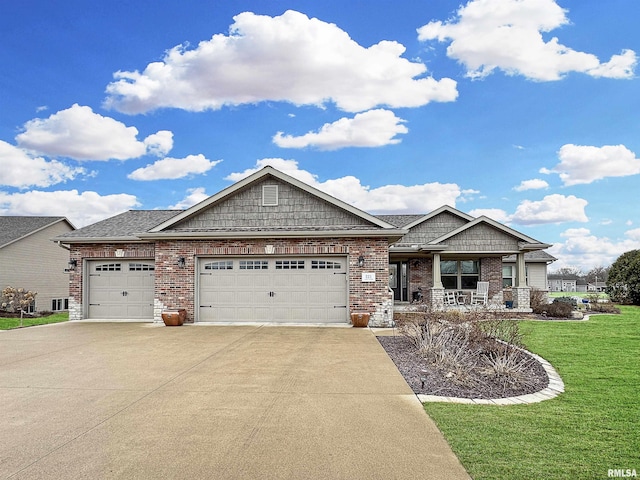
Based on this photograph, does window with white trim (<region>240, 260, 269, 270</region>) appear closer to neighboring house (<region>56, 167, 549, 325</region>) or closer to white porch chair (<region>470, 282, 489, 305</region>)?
neighboring house (<region>56, 167, 549, 325</region>)

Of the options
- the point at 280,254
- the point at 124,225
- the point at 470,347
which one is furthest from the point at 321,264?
the point at 124,225

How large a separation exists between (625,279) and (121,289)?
2897 cm

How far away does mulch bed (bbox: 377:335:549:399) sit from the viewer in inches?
255

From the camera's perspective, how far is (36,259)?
2862cm

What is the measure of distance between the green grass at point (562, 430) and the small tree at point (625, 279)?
22538 millimetres

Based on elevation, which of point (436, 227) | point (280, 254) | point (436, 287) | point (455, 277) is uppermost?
point (436, 227)

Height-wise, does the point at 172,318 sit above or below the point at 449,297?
below

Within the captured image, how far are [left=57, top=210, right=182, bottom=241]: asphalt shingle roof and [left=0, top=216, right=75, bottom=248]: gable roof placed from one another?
12.1 meters

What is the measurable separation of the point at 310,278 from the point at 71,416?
32.4 feet

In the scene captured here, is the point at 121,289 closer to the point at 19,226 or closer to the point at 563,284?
the point at 19,226

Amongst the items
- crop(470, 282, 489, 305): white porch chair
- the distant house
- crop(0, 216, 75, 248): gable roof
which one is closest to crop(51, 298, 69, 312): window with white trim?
crop(0, 216, 75, 248): gable roof

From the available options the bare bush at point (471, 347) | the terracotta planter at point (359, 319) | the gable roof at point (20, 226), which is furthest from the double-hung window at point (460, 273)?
the gable roof at point (20, 226)

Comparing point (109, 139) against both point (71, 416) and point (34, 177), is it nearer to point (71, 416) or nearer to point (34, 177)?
point (34, 177)

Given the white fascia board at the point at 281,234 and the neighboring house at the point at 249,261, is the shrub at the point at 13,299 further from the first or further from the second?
the white fascia board at the point at 281,234
